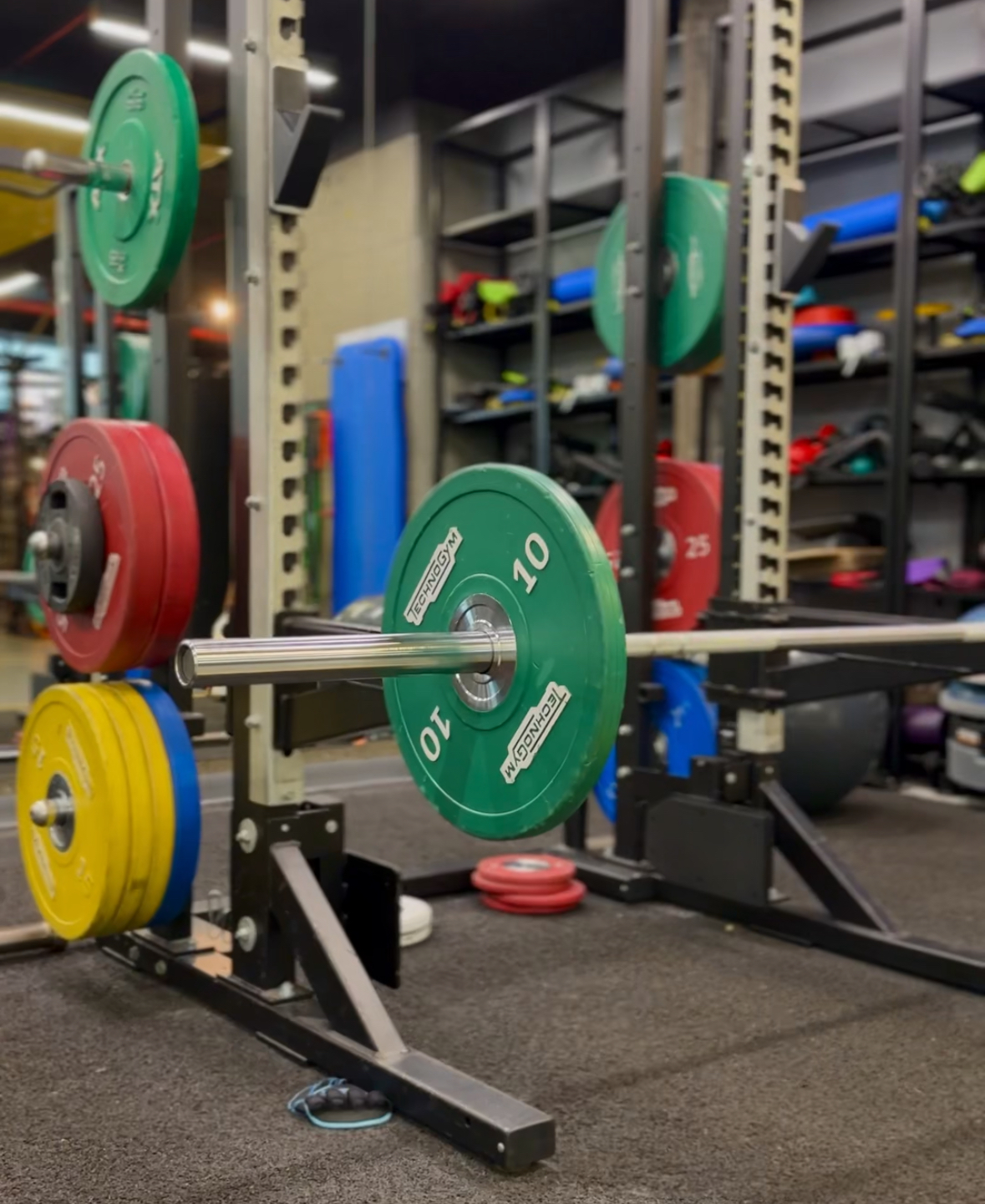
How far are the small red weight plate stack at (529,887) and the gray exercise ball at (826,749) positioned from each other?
3.36 ft

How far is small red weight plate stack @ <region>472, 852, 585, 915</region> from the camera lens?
8.60ft

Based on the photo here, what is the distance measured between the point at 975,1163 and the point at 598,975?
2.68 feet

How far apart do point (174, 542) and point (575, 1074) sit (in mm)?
1021

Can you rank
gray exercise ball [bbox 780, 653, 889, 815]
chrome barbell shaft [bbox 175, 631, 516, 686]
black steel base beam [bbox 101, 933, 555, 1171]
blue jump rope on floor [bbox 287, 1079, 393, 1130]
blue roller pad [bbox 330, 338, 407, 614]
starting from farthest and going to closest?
1. blue roller pad [bbox 330, 338, 407, 614]
2. gray exercise ball [bbox 780, 653, 889, 815]
3. blue jump rope on floor [bbox 287, 1079, 393, 1130]
4. black steel base beam [bbox 101, 933, 555, 1171]
5. chrome barbell shaft [bbox 175, 631, 516, 686]

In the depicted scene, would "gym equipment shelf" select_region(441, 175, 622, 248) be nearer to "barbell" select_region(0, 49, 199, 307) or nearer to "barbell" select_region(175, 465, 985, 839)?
"barbell" select_region(0, 49, 199, 307)

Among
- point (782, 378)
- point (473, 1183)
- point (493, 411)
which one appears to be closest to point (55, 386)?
point (493, 411)

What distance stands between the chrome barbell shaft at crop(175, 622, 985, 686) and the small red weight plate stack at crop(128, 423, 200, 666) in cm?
76

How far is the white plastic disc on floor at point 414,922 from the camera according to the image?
2.37m

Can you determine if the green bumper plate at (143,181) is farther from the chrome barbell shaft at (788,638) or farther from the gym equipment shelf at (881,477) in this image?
the gym equipment shelf at (881,477)

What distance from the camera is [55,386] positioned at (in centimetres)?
630

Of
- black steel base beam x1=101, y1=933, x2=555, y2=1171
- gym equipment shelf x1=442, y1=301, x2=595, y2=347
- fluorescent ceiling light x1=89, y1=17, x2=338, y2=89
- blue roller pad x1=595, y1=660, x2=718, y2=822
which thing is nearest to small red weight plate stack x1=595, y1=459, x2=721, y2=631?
blue roller pad x1=595, y1=660, x2=718, y2=822

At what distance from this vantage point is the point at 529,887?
2.62 m

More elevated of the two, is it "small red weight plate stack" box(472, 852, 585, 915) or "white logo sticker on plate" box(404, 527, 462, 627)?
"white logo sticker on plate" box(404, 527, 462, 627)

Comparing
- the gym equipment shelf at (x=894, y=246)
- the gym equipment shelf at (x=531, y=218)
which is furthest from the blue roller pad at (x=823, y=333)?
the gym equipment shelf at (x=531, y=218)
